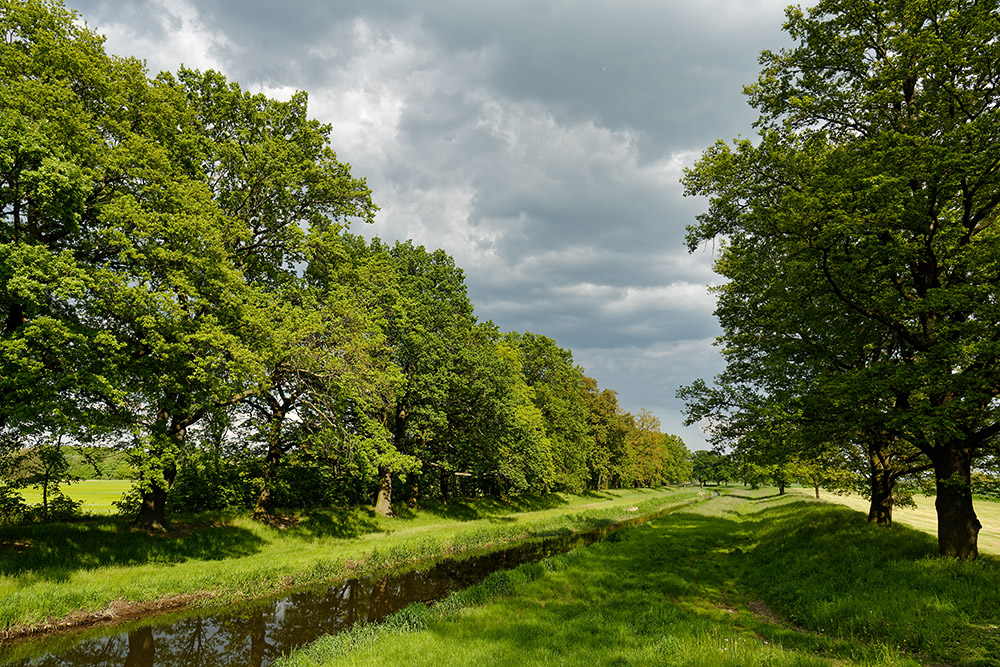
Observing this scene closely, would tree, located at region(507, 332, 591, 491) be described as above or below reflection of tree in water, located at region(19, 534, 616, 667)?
above

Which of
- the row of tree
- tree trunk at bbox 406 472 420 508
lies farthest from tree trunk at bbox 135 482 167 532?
tree trunk at bbox 406 472 420 508

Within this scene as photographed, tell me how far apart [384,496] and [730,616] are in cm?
2410

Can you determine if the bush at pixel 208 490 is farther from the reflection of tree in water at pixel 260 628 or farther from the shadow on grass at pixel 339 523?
the reflection of tree in water at pixel 260 628

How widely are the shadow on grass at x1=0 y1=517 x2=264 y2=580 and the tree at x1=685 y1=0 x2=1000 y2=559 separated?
82.1 feet

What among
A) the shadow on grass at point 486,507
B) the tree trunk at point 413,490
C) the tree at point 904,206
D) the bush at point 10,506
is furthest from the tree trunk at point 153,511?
the tree at point 904,206

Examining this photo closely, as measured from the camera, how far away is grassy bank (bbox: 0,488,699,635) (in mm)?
12719

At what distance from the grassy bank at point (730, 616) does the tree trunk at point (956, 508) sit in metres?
0.76

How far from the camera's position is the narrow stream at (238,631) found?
35.5ft

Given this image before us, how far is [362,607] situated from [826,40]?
26007 mm

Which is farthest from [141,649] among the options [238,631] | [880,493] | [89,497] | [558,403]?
[558,403]

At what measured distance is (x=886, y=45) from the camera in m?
13.6

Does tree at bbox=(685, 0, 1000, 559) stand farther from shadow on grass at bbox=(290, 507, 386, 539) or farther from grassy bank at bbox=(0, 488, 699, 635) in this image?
shadow on grass at bbox=(290, 507, 386, 539)

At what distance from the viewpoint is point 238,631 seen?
1282 centimetres

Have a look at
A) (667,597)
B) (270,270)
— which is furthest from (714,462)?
(270,270)
